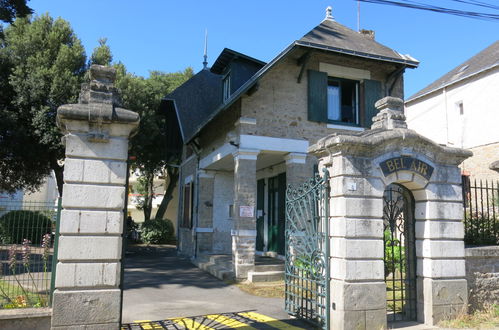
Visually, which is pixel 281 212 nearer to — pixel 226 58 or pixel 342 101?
pixel 342 101

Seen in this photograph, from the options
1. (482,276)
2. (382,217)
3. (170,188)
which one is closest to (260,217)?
(482,276)

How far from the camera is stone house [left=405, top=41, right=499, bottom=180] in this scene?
54.1 ft

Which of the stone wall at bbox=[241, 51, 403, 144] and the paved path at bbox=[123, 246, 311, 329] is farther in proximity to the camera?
the stone wall at bbox=[241, 51, 403, 144]

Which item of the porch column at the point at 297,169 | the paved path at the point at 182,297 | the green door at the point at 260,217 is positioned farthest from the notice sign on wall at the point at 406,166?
the green door at the point at 260,217

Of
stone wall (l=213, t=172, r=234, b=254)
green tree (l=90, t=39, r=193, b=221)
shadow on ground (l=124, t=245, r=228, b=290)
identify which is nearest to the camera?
shadow on ground (l=124, t=245, r=228, b=290)

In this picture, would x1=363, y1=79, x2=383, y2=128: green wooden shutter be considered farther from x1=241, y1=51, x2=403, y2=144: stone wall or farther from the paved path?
the paved path

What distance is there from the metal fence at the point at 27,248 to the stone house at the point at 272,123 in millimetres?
5474

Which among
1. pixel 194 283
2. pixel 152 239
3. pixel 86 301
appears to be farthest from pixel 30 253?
pixel 152 239

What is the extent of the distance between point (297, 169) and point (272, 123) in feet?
4.74

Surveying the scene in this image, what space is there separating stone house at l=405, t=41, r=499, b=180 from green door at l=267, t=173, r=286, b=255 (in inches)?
316

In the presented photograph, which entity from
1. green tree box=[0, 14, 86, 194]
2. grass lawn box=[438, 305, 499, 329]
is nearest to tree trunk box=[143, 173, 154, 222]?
green tree box=[0, 14, 86, 194]

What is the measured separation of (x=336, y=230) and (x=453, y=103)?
50.6ft

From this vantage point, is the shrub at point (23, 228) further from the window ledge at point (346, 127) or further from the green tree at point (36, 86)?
the green tree at point (36, 86)

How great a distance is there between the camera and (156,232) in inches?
858
